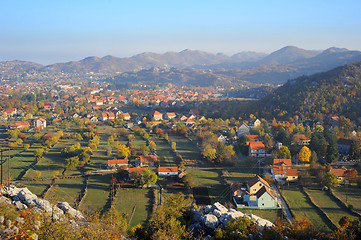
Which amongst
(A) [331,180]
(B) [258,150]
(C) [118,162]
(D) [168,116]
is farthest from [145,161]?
(D) [168,116]

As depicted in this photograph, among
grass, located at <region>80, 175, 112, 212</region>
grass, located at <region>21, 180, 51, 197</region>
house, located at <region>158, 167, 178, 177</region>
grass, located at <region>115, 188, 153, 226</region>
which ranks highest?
house, located at <region>158, 167, 178, 177</region>

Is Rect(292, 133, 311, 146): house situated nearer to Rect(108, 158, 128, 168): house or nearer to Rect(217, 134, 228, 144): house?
Rect(217, 134, 228, 144): house

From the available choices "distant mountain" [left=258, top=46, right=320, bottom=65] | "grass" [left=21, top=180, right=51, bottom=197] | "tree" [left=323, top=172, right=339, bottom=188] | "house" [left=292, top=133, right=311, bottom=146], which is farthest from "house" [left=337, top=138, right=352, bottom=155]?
"distant mountain" [left=258, top=46, right=320, bottom=65]

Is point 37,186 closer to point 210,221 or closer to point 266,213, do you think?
point 210,221

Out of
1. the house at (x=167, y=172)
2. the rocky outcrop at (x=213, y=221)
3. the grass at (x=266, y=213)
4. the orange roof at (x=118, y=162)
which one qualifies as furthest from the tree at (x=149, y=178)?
the rocky outcrop at (x=213, y=221)

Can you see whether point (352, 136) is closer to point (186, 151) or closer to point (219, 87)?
point (186, 151)

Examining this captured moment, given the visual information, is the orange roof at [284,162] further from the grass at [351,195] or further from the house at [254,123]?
the house at [254,123]

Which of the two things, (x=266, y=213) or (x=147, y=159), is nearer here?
(x=266, y=213)

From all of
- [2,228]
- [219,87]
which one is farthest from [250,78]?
[2,228]
